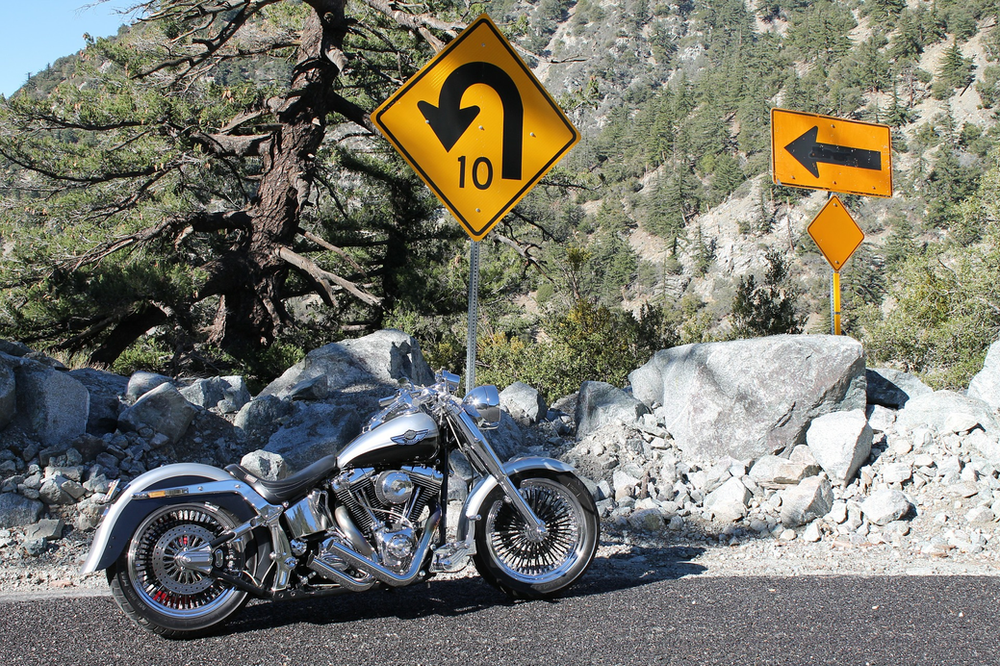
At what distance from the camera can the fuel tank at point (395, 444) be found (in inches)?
137

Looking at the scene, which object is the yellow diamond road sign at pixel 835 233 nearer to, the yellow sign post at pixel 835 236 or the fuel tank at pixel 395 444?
the yellow sign post at pixel 835 236

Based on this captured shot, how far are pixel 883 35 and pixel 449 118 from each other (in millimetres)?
103566

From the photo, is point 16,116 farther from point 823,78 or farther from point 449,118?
point 823,78

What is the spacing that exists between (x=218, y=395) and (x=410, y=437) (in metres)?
3.47

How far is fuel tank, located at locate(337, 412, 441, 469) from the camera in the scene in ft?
11.4

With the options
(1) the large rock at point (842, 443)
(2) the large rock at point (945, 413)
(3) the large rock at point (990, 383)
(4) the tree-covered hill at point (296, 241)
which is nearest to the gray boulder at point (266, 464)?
(1) the large rock at point (842, 443)

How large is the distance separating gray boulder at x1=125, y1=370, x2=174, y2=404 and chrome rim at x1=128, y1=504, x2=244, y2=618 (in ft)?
10.5

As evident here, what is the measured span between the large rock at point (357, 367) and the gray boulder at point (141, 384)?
0.91 m

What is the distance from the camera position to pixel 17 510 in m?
4.58

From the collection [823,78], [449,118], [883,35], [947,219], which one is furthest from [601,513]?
[883,35]

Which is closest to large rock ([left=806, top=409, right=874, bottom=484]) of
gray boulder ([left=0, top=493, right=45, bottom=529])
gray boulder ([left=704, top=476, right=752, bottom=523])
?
gray boulder ([left=704, top=476, right=752, bottom=523])

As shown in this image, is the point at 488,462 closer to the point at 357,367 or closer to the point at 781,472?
the point at 781,472

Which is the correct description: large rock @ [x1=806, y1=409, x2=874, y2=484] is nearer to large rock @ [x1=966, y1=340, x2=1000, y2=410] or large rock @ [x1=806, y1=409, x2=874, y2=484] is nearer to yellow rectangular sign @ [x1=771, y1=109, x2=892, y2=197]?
large rock @ [x1=966, y1=340, x2=1000, y2=410]

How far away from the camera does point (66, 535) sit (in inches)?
180
